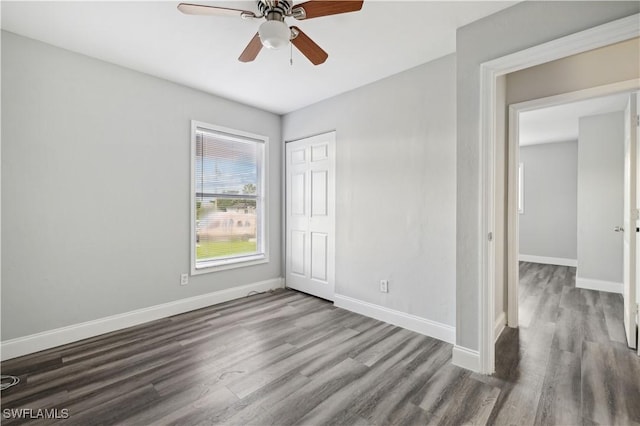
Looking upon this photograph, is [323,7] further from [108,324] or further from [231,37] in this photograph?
[108,324]

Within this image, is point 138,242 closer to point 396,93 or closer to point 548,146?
point 396,93

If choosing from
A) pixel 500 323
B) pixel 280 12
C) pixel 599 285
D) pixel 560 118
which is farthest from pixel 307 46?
pixel 599 285

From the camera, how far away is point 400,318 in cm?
292

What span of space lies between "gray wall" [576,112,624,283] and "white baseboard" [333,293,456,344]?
3258 millimetres

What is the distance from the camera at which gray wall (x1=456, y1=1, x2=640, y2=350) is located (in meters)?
1.93

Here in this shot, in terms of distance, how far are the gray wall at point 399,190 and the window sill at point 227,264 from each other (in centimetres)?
122

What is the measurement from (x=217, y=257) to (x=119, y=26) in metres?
2.55

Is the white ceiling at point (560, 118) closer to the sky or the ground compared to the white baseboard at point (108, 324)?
closer to the sky

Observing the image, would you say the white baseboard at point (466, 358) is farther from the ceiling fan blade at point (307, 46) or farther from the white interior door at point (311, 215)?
the ceiling fan blade at point (307, 46)

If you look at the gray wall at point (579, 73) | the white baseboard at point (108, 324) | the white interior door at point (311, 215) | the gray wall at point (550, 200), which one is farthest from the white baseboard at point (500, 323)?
the gray wall at point (550, 200)

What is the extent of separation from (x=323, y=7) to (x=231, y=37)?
1.05 metres

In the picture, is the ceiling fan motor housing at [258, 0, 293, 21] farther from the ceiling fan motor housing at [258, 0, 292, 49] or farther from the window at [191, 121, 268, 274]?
the window at [191, 121, 268, 274]

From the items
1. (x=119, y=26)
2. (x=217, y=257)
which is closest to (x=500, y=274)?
(x=217, y=257)

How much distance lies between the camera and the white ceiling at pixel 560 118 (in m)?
3.78
